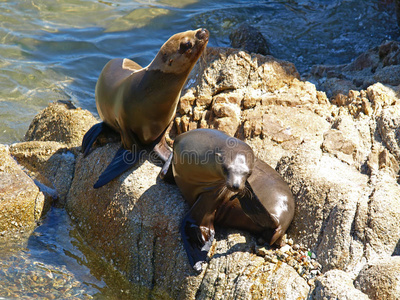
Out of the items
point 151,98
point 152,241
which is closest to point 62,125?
point 151,98

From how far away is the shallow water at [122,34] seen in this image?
900 centimetres

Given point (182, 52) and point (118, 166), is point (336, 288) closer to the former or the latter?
point (118, 166)

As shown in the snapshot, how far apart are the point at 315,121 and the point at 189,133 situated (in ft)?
5.15

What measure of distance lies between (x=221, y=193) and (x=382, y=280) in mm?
1500

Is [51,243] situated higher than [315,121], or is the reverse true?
[315,121]

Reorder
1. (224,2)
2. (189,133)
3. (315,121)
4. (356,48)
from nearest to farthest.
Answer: (189,133)
(315,121)
(356,48)
(224,2)

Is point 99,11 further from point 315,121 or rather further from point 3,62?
point 315,121

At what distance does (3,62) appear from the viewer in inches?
372

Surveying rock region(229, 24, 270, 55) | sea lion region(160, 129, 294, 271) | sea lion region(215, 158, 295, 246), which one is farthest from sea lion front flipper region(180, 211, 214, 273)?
rock region(229, 24, 270, 55)

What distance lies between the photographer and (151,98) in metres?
5.19

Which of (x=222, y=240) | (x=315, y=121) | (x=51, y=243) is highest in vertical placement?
(x=315, y=121)

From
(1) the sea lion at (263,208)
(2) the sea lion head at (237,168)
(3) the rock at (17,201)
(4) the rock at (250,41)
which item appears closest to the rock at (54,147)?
(3) the rock at (17,201)

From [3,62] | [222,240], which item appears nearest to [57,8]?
[3,62]

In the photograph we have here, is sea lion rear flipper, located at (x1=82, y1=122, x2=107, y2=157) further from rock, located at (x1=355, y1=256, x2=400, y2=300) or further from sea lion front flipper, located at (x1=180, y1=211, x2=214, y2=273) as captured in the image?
rock, located at (x1=355, y1=256, x2=400, y2=300)
